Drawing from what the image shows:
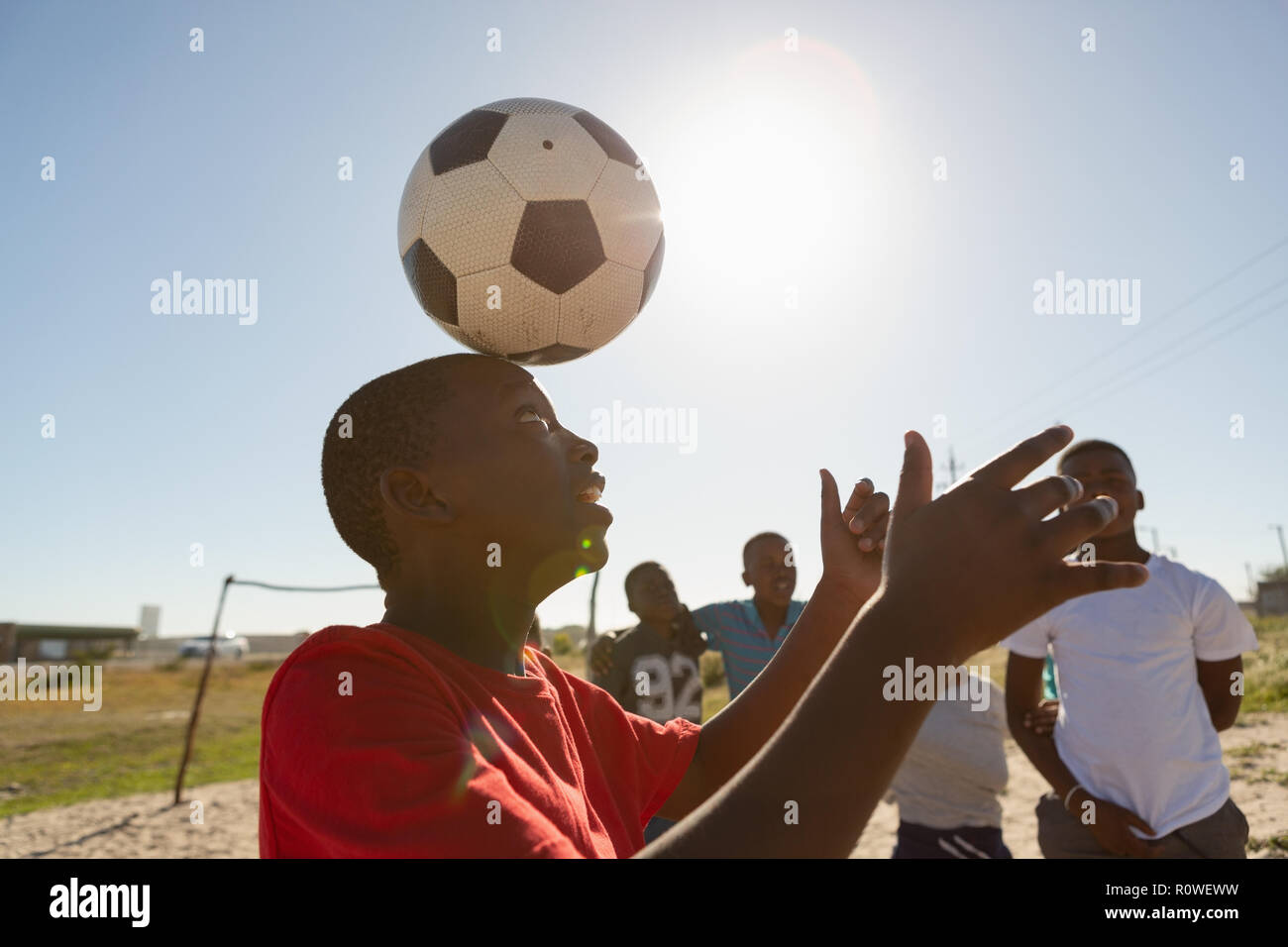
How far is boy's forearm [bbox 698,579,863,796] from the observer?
6.05ft

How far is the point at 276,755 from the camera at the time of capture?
3.95 ft

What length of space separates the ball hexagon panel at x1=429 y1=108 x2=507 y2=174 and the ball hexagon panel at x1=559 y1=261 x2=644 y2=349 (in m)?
0.50

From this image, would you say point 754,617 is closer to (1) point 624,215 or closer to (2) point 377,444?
(1) point 624,215

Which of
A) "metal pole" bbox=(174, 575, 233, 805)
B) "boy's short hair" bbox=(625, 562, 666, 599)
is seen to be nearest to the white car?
"metal pole" bbox=(174, 575, 233, 805)

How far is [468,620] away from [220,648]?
8171 centimetres

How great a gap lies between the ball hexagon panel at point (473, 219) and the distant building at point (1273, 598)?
62.6m

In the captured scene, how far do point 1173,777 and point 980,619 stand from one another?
355 cm

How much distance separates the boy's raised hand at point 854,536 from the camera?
5.59 feet

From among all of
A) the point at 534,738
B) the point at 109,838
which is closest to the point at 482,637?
the point at 534,738

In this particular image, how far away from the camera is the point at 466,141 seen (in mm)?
2398

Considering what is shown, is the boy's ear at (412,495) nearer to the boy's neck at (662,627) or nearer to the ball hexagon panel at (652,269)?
the ball hexagon panel at (652,269)

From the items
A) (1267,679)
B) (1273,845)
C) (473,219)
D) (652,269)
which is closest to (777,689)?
(652,269)

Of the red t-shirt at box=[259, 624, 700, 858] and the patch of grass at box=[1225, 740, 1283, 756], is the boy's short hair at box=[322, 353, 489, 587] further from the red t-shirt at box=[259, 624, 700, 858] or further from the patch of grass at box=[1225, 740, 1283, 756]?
the patch of grass at box=[1225, 740, 1283, 756]
